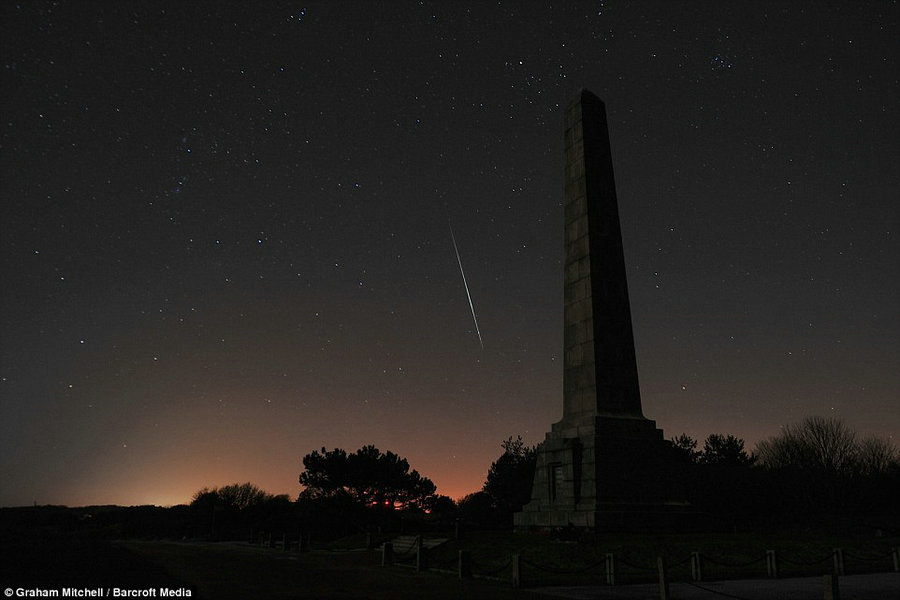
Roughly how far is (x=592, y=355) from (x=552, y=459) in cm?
398

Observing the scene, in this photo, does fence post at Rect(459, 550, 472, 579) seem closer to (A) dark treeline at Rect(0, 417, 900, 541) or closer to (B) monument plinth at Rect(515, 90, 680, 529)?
(B) monument plinth at Rect(515, 90, 680, 529)

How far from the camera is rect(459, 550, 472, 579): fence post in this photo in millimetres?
18328

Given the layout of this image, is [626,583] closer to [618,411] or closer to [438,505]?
[618,411]

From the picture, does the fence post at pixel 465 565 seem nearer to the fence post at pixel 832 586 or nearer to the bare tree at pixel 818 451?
the fence post at pixel 832 586

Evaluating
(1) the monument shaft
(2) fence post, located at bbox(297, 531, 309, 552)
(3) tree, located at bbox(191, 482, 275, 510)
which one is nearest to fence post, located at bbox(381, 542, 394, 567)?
(1) the monument shaft

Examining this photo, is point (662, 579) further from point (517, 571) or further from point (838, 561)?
point (838, 561)

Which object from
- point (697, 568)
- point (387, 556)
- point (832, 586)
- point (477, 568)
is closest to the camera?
point (832, 586)

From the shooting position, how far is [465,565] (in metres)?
18.5

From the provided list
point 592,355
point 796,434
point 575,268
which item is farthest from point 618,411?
point 796,434

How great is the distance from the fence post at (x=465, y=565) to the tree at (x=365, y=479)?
40.5 m

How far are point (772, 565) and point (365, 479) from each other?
43.0 metres

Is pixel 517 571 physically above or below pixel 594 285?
below

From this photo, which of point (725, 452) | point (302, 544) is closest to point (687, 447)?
point (725, 452)

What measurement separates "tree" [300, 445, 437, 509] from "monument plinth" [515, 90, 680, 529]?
33683mm
